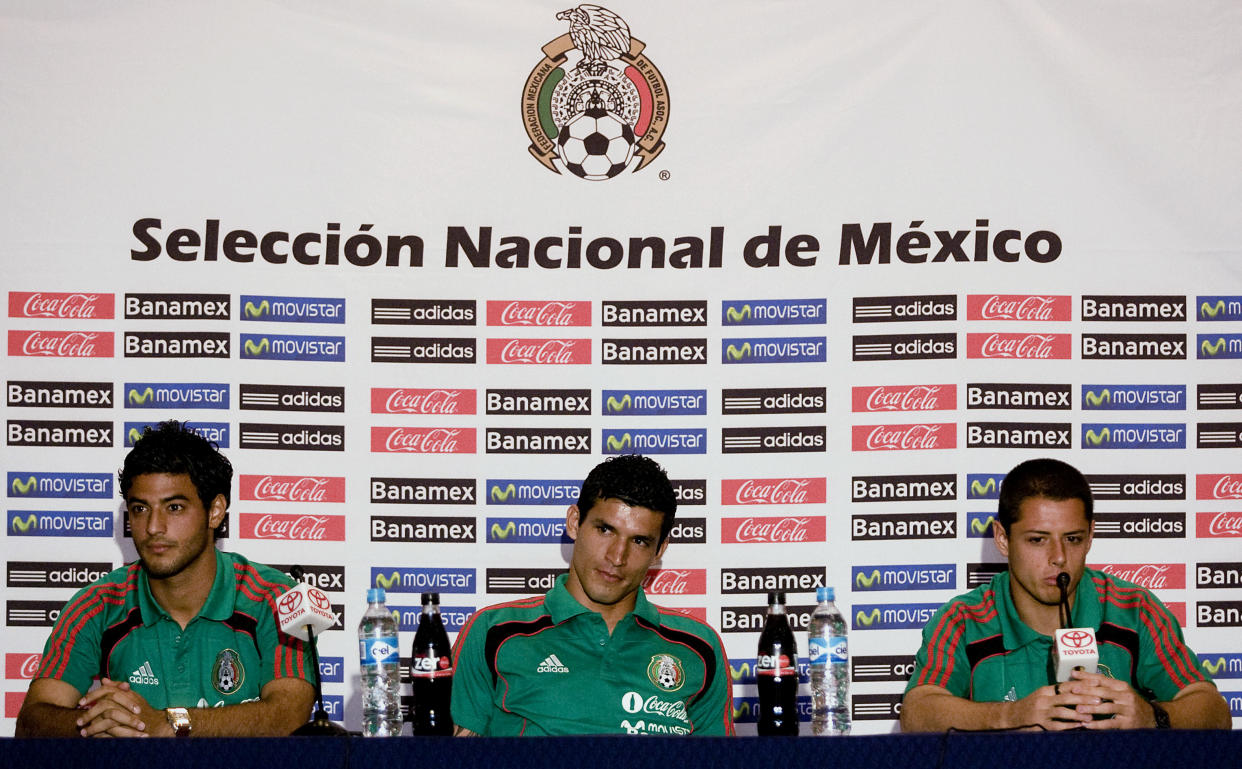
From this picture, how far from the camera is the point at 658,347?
11.5 feet

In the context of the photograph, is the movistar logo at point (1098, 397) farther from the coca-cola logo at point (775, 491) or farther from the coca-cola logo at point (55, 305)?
the coca-cola logo at point (55, 305)

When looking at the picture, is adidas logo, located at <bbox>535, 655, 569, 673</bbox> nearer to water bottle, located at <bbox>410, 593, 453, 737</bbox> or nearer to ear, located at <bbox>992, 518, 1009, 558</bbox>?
water bottle, located at <bbox>410, 593, 453, 737</bbox>

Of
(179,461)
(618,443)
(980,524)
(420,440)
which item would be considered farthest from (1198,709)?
(179,461)

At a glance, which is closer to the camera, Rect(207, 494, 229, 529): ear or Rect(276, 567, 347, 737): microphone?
Rect(276, 567, 347, 737): microphone

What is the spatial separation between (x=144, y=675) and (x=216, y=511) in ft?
1.31

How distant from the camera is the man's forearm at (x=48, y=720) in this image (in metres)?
2.58

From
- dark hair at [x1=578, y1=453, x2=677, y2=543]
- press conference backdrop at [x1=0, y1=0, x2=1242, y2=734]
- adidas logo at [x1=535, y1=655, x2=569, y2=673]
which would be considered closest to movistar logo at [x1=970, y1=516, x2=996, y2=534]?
press conference backdrop at [x1=0, y1=0, x2=1242, y2=734]

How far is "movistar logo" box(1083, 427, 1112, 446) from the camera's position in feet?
11.4

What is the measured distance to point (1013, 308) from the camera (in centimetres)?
349

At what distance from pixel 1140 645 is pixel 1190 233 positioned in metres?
1.33

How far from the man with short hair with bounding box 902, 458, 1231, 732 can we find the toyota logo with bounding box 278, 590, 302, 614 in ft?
4.31

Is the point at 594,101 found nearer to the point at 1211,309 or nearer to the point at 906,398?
the point at 906,398

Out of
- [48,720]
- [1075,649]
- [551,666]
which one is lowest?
[48,720]

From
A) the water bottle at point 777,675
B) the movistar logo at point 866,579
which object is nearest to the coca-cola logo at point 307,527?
the water bottle at point 777,675
